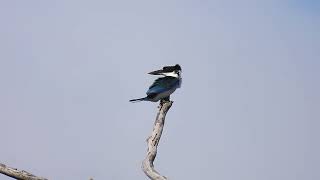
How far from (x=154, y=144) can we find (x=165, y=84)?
18.8 feet

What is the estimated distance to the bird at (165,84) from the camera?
1811 centimetres

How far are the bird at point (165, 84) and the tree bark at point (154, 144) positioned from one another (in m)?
3.63

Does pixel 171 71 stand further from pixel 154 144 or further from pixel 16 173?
pixel 16 173

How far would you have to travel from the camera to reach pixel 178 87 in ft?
63.4

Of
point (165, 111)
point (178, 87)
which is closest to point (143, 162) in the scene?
point (165, 111)

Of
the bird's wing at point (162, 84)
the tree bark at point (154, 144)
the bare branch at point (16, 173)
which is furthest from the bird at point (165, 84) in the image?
the bare branch at point (16, 173)

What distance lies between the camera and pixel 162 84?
18422 millimetres

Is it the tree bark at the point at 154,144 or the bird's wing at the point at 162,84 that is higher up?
the bird's wing at the point at 162,84

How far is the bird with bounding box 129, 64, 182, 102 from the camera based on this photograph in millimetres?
18109

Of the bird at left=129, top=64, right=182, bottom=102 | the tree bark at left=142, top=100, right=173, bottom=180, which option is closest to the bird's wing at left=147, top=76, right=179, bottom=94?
the bird at left=129, top=64, right=182, bottom=102

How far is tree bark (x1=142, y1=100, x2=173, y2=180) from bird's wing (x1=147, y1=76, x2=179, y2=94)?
12.1 feet

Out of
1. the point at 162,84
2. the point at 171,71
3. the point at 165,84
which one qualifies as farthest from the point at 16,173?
the point at 171,71

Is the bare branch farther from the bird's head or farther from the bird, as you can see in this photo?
the bird's head

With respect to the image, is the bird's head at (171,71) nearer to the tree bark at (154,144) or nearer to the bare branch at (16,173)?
the tree bark at (154,144)
